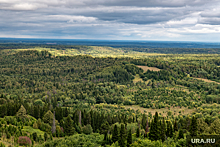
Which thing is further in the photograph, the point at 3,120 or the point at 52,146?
the point at 3,120

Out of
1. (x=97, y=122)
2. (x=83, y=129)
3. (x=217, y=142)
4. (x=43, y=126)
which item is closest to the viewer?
(x=217, y=142)

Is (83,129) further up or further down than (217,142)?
further down

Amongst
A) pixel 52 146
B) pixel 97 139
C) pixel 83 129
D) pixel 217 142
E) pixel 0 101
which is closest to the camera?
pixel 217 142

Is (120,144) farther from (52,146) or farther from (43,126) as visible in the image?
(43,126)

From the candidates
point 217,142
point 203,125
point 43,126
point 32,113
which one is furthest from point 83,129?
point 217,142

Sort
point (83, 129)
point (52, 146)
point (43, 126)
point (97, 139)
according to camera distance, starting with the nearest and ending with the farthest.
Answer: point (52, 146) → point (97, 139) → point (43, 126) → point (83, 129)

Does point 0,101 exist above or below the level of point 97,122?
above

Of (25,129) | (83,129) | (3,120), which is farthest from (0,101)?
(83,129)

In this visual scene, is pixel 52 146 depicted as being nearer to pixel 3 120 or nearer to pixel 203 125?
pixel 3 120

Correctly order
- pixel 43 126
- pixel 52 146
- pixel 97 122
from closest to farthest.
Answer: pixel 52 146 < pixel 43 126 < pixel 97 122
